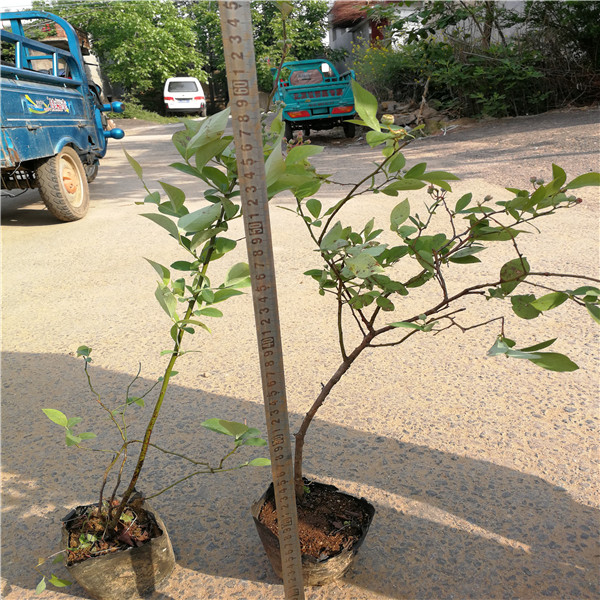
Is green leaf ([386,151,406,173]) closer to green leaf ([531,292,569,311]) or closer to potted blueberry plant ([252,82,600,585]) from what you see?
potted blueberry plant ([252,82,600,585])

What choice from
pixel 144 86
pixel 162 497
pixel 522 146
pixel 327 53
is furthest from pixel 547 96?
pixel 144 86

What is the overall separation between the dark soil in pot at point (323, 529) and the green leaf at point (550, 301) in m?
0.89

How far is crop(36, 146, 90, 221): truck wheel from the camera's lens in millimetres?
6047

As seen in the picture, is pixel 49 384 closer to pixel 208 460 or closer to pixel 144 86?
pixel 208 460

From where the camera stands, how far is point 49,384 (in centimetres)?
306

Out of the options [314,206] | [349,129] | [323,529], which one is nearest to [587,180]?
[314,206]

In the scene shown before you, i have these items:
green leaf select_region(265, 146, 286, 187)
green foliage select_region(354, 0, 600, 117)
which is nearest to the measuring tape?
green leaf select_region(265, 146, 286, 187)

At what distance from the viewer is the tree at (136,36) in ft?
85.3

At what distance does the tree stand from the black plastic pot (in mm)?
28355

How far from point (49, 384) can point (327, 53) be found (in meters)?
25.3

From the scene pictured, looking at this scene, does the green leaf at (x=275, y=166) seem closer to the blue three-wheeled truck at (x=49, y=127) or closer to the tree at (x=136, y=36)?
the blue three-wheeled truck at (x=49, y=127)

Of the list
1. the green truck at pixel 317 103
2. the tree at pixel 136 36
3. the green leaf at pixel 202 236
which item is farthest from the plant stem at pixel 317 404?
the tree at pixel 136 36

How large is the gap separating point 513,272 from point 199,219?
733 mm

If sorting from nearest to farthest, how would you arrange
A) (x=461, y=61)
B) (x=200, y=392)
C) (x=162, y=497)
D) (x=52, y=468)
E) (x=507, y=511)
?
1. (x=507, y=511)
2. (x=162, y=497)
3. (x=52, y=468)
4. (x=200, y=392)
5. (x=461, y=61)
